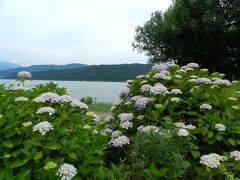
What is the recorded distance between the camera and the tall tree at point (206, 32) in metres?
27.9

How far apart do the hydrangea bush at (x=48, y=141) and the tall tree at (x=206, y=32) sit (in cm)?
2472

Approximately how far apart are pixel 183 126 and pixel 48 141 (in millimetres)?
1680

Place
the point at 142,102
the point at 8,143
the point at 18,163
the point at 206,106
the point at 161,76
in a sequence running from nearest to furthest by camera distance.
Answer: the point at 18,163 → the point at 8,143 → the point at 206,106 → the point at 142,102 → the point at 161,76

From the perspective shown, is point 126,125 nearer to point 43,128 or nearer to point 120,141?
point 120,141

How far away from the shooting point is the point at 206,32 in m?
28.3

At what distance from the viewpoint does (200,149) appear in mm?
4785

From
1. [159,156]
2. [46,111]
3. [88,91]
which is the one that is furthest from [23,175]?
[88,91]

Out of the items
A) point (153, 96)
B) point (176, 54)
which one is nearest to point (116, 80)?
point (176, 54)

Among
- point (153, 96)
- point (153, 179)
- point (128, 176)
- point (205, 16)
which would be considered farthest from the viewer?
point (205, 16)

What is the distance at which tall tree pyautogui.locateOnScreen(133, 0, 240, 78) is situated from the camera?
2794 cm

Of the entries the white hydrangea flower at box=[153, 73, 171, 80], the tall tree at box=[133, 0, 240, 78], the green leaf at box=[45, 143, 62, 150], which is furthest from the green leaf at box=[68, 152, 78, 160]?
the tall tree at box=[133, 0, 240, 78]

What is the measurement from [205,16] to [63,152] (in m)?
25.7

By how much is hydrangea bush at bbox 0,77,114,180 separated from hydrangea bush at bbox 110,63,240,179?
→ 524 mm

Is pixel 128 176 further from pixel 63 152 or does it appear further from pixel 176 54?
pixel 176 54
